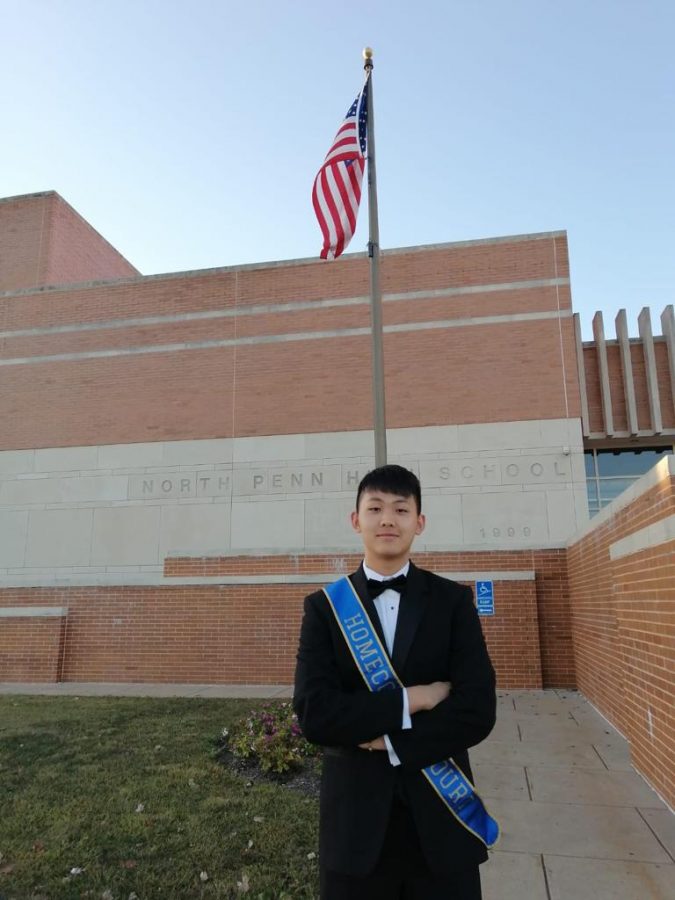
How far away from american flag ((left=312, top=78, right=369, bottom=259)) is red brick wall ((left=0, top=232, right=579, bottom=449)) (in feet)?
26.1

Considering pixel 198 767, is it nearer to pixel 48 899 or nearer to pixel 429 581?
pixel 48 899

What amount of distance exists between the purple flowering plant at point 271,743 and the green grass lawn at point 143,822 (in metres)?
0.29

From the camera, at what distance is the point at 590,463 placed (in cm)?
1820

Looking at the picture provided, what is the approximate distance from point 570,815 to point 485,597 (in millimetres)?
6489

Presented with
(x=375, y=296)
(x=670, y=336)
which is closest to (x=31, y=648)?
(x=375, y=296)

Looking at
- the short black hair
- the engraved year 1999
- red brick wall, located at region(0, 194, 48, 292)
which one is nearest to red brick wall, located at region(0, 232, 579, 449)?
red brick wall, located at region(0, 194, 48, 292)

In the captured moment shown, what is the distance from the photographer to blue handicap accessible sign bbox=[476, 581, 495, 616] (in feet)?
36.9

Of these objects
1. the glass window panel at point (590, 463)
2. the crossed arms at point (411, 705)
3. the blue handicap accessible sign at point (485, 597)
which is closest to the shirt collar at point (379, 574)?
the crossed arms at point (411, 705)

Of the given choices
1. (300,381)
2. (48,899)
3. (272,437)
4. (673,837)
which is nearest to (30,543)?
(272,437)

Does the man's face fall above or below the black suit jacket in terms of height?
above

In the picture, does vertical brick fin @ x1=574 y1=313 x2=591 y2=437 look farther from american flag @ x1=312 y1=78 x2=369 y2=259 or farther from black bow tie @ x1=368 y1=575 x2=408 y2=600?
black bow tie @ x1=368 y1=575 x2=408 y2=600

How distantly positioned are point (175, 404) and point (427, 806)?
54.2 ft

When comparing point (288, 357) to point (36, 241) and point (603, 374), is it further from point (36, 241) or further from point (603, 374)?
point (36, 241)

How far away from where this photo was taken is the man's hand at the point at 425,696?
1.93 m
